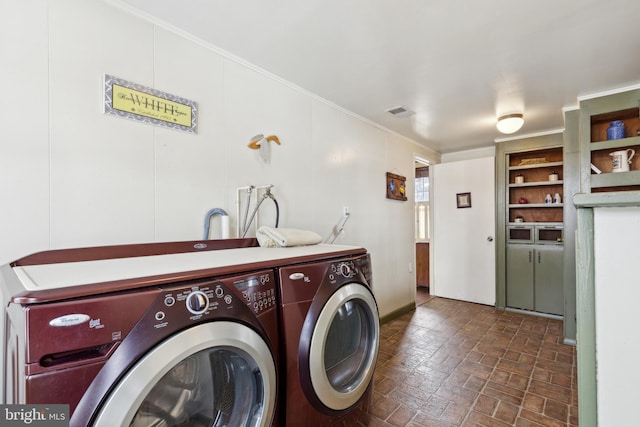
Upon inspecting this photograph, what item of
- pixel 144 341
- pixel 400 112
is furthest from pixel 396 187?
pixel 144 341

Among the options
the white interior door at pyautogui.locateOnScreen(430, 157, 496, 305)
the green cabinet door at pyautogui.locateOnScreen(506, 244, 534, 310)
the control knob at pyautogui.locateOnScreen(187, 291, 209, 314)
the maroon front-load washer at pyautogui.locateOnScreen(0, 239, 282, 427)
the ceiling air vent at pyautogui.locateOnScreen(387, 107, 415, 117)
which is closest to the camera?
the maroon front-load washer at pyautogui.locateOnScreen(0, 239, 282, 427)

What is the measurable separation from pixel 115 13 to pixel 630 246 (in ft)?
6.98

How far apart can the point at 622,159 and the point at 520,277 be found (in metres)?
1.80

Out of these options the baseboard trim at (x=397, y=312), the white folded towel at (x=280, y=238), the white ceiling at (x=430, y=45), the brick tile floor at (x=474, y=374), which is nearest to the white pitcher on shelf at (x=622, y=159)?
the white ceiling at (x=430, y=45)

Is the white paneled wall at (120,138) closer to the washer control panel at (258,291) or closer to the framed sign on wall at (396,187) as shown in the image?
the washer control panel at (258,291)

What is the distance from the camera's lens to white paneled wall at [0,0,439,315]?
1211 millimetres

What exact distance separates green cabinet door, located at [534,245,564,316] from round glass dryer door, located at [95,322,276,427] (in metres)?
3.91

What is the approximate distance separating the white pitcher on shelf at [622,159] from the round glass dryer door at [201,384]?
129 inches

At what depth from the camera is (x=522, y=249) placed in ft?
12.5

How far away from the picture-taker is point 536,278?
370cm

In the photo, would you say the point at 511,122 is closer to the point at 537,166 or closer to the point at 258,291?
the point at 537,166

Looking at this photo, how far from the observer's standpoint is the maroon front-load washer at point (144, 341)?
65 cm

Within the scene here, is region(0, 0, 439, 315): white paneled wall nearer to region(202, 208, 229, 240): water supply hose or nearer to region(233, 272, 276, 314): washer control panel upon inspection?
region(202, 208, 229, 240): water supply hose

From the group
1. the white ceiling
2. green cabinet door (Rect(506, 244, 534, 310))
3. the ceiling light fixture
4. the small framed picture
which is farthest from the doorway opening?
the white ceiling
